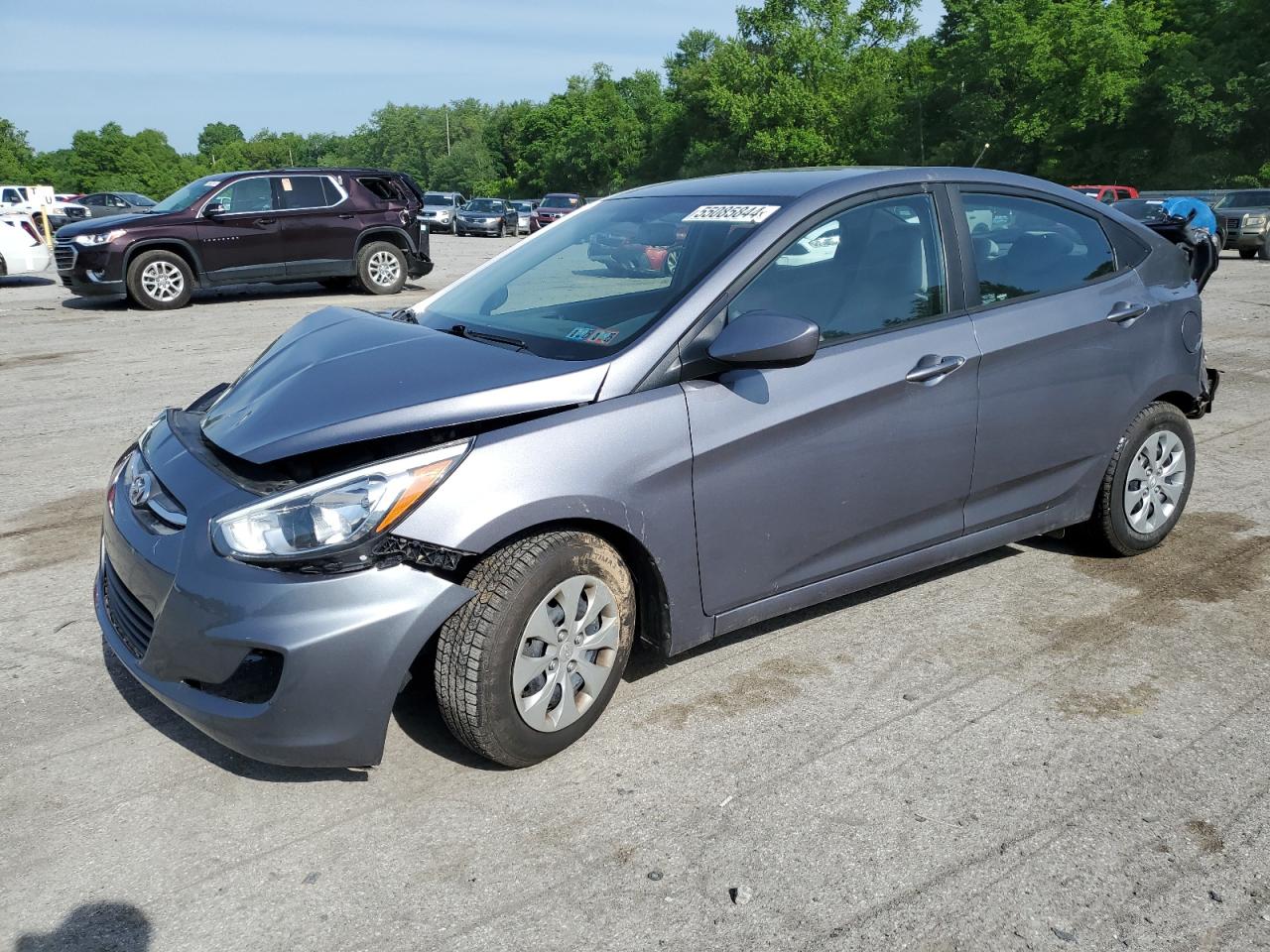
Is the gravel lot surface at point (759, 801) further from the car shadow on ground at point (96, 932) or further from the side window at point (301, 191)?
the side window at point (301, 191)

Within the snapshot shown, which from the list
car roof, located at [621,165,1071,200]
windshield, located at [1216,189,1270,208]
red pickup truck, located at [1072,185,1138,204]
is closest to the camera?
car roof, located at [621,165,1071,200]

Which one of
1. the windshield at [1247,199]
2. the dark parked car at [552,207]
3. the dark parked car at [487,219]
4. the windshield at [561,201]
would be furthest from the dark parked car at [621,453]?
the dark parked car at [487,219]

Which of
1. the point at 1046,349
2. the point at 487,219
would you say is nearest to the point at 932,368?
the point at 1046,349

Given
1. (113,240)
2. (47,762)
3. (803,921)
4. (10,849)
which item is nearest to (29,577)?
(47,762)

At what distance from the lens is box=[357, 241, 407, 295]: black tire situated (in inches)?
622

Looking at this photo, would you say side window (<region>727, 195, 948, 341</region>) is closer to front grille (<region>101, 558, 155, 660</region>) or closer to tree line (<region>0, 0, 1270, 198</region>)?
front grille (<region>101, 558, 155, 660</region>)

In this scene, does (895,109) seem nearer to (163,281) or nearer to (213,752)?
(163,281)

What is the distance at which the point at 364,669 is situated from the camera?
9.25 ft

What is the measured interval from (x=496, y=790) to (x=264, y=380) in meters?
1.56

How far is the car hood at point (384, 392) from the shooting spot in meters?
3.06

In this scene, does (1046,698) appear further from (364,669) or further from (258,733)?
(258,733)

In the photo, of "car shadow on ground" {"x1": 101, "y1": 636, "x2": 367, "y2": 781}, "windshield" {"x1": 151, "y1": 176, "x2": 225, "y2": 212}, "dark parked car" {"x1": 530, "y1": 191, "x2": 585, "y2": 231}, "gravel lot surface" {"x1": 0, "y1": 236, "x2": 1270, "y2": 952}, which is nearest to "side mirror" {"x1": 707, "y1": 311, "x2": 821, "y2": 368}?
"gravel lot surface" {"x1": 0, "y1": 236, "x2": 1270, "y2": 952}

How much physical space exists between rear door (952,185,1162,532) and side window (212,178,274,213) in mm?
12562

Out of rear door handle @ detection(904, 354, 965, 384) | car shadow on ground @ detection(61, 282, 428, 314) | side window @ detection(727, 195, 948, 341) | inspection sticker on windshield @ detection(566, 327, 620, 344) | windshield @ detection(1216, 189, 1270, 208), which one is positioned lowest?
windshield @ detection(1216, 189, 1270, 208)
